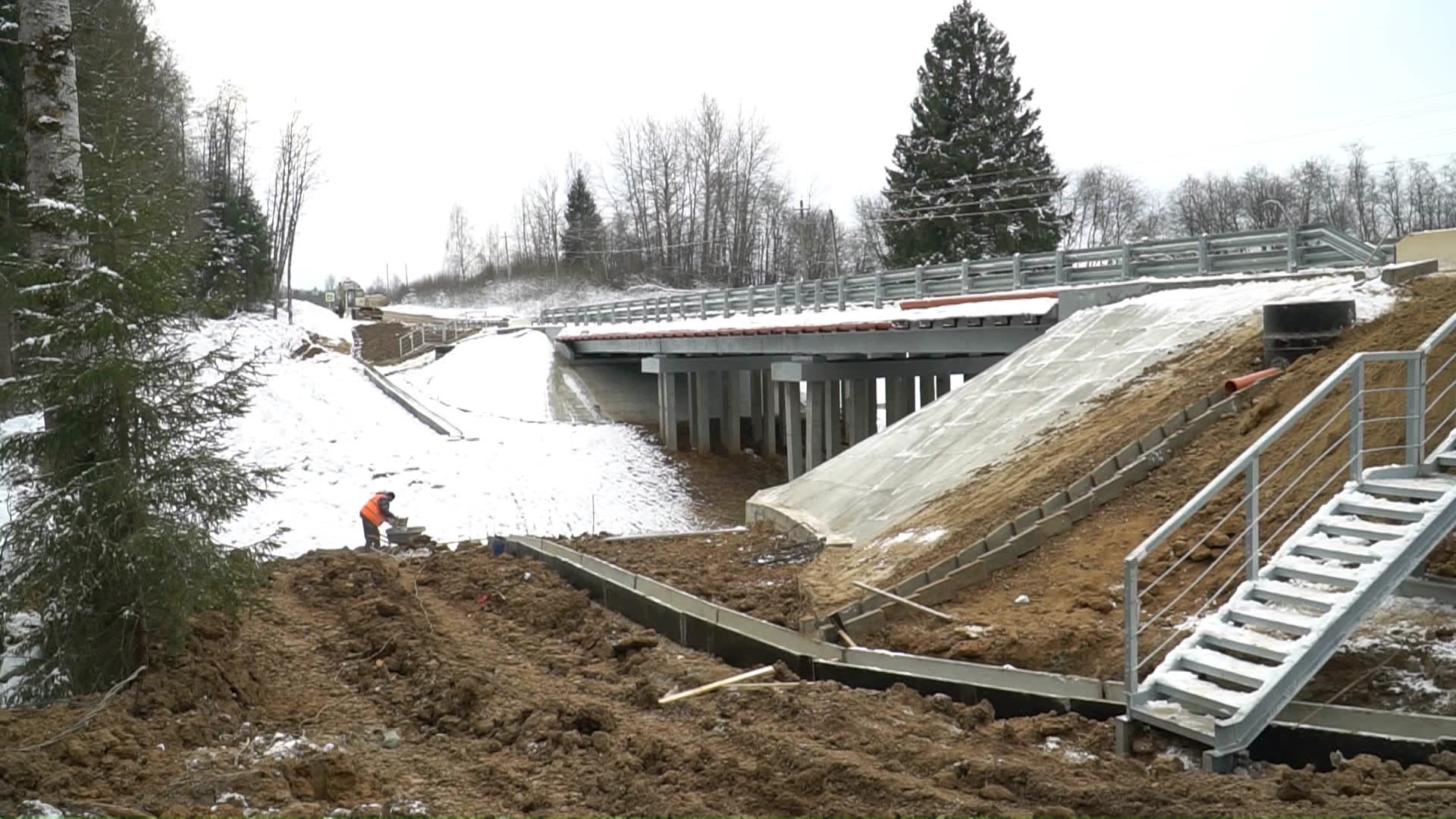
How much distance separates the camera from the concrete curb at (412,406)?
32906 millimetres

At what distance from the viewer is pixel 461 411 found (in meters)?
36.6

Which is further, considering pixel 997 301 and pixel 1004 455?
pixel 997 301

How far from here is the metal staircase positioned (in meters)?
6.96

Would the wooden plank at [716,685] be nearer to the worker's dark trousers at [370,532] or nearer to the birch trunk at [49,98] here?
the birch trunk at [49,98]

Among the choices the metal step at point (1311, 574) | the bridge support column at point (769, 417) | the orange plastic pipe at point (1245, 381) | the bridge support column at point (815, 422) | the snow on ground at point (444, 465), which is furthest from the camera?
the bridge support column at point (769, 417)

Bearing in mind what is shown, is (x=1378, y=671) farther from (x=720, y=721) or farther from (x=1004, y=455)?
(x=1004, y=455)

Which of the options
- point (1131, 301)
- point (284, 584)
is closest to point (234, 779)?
point (284, 584)

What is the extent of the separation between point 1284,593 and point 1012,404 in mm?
9922

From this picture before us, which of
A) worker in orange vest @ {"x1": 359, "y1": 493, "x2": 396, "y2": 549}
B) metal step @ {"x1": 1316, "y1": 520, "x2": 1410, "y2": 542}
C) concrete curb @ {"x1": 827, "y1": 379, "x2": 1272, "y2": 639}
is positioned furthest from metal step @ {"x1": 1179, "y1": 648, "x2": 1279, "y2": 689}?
worker in orange vest @ {"x1": 359, "y1": 493, "x2": 396, "y2": 549}

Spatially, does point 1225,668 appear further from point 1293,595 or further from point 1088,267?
point 1088,267

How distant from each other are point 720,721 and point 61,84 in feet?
25.7

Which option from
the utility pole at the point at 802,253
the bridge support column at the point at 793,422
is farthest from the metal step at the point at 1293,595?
the utility pole at the point at 802,253

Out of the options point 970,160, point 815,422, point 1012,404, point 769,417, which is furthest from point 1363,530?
point 970,160

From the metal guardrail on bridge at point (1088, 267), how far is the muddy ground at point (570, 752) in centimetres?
1218
